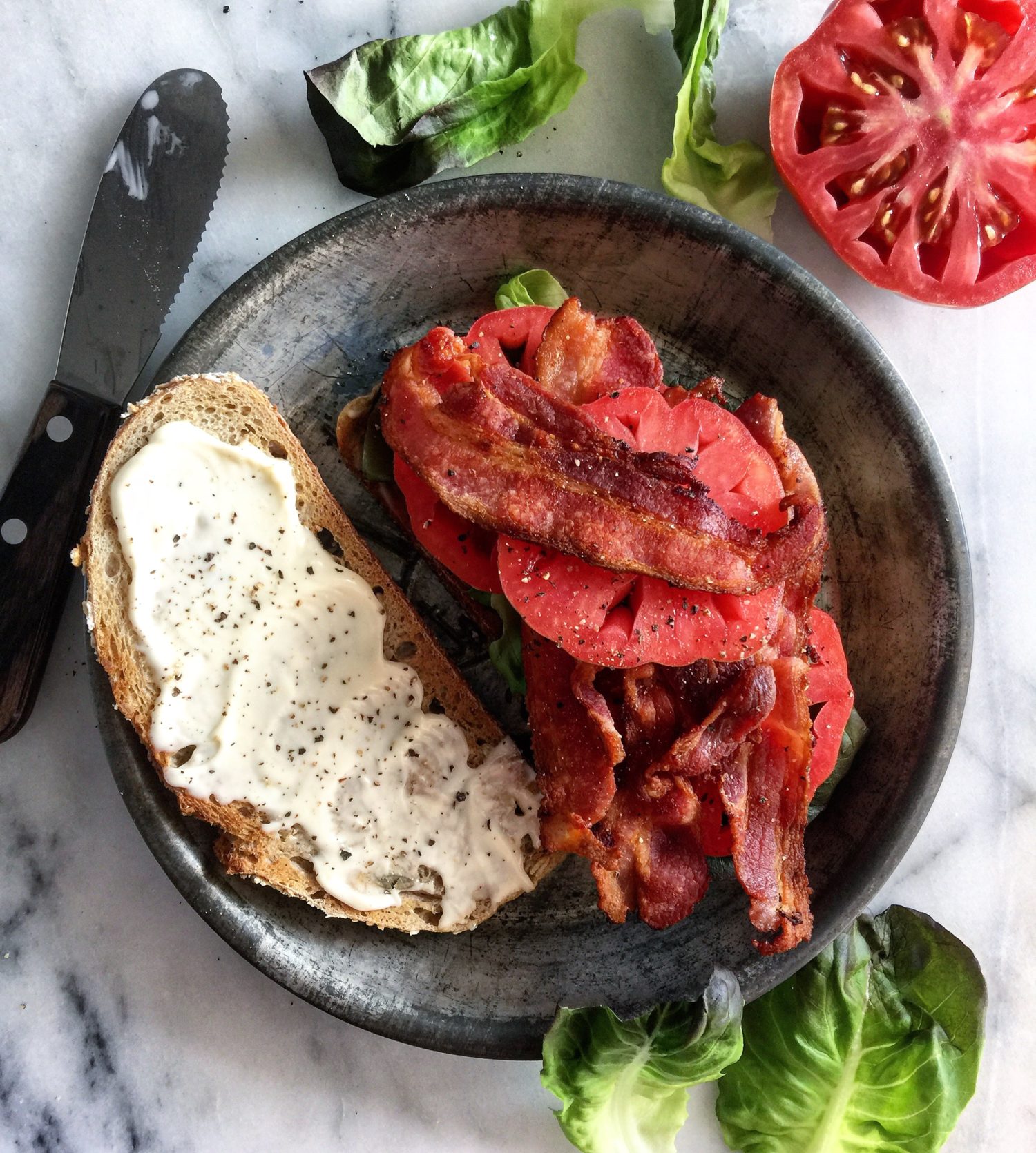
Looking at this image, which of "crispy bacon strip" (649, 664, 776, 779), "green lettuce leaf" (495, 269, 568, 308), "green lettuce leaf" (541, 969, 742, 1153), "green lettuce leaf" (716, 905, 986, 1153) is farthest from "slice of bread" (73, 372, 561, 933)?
"green lettuce leaf" (716, 905, 986, 1153)

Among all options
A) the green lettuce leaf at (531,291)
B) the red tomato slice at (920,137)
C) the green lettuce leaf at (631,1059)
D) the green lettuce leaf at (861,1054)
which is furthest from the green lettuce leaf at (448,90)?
the green lettuce leaf at (861,1054)

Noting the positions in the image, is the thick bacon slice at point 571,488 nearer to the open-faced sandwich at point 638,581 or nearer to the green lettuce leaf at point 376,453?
the open-faced sandwich at point 638,581

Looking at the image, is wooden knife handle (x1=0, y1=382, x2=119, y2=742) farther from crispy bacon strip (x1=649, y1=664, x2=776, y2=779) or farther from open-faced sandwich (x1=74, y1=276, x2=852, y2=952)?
crispy bacon strip (x1=649, y1=664, x2=776, y2=779)

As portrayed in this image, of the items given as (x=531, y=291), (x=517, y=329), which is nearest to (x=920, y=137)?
(x=531, y=291)

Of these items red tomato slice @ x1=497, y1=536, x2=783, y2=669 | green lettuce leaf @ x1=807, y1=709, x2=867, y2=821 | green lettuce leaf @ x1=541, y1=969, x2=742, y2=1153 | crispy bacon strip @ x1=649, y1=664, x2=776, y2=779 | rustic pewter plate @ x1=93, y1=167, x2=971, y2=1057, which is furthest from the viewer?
green lettuce leaf @ x1=807, y1=709, x2=867, y2=821

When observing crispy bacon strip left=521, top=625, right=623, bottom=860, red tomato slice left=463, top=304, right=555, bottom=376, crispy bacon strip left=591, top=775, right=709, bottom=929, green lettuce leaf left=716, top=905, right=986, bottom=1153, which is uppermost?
red tomato slice left=463, top=304, right=555, bottom=376

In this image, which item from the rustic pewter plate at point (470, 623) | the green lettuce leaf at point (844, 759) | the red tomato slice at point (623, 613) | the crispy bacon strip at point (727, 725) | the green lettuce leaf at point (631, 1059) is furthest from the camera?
the green lettuce leaf at point (844, 759)

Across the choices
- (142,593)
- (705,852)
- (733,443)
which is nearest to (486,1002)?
(705,852)
